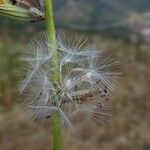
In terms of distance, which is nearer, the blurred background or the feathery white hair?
the feathery white hair

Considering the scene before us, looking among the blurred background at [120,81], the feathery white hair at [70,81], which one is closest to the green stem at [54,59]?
the feathery white hair at [70,81]

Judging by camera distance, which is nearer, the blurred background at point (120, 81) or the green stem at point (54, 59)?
the green stem at point (54, 59)

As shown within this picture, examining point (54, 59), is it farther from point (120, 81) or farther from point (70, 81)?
point (120, 81)

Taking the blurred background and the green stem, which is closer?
the green stem

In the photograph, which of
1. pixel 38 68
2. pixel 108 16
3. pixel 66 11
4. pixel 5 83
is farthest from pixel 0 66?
pixel 38 68

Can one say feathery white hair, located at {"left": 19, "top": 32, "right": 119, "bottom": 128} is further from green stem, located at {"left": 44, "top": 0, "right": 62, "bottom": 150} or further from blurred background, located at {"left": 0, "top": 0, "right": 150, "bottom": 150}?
blurred background, located at {"left": 0, "top": 0, "right": 150, "bottom": 150}

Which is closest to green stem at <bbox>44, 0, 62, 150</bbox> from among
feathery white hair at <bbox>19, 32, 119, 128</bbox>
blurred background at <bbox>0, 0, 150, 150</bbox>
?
feathery white hair at <bbox>19, 32, 119, 128</bbox>

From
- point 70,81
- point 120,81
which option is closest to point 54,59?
point 70,81

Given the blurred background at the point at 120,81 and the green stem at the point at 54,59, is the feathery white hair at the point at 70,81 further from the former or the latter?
the blurred background at the point at 120,81

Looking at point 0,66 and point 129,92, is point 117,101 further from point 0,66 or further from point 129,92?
point 0,66
